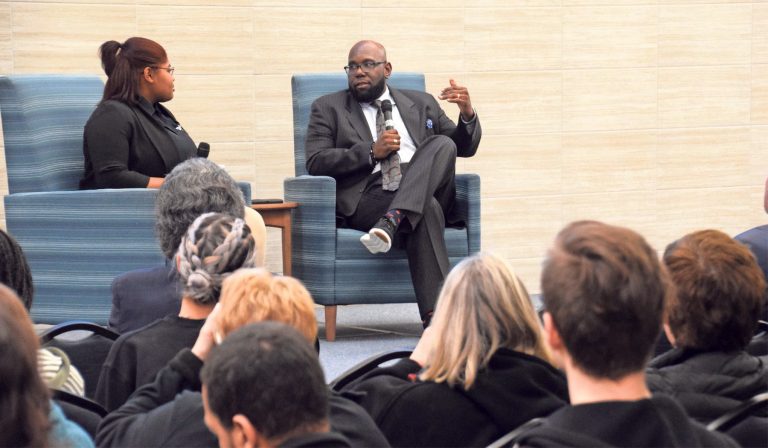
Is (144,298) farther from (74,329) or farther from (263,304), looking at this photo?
(263,304)

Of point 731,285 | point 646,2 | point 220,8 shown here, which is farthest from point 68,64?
point 731,285

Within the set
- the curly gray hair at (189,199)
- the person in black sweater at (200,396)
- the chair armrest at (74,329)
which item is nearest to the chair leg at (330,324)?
the curly gray hair at (189,199)

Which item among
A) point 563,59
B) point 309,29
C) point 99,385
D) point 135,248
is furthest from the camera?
point 563,59

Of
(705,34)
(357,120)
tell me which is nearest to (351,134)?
(357,120)

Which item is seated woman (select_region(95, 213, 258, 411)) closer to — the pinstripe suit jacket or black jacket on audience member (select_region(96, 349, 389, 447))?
black jacket on audience member (select_region(96, 349, 389, 447))

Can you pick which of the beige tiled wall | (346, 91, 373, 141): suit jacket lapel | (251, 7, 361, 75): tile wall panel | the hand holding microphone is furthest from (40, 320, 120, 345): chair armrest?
(251, 7, 361, 75): tile wall panel

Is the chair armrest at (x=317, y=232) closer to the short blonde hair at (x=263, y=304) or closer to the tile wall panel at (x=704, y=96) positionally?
the tile wall panel at (x=704, y=96)

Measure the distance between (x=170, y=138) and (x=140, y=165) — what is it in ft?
0.59

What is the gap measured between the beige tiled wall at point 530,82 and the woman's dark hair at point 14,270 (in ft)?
11.8

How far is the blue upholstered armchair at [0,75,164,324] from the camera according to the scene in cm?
447

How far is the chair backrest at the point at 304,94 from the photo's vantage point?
5434 millimetres

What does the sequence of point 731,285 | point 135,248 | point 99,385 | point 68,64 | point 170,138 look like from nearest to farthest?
point 731,285 < point 99,385 < point 135,248 < point 170,138 < point 68,64

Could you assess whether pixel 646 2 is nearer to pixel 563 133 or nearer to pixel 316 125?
pixel 563 133

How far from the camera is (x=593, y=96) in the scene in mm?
6520
